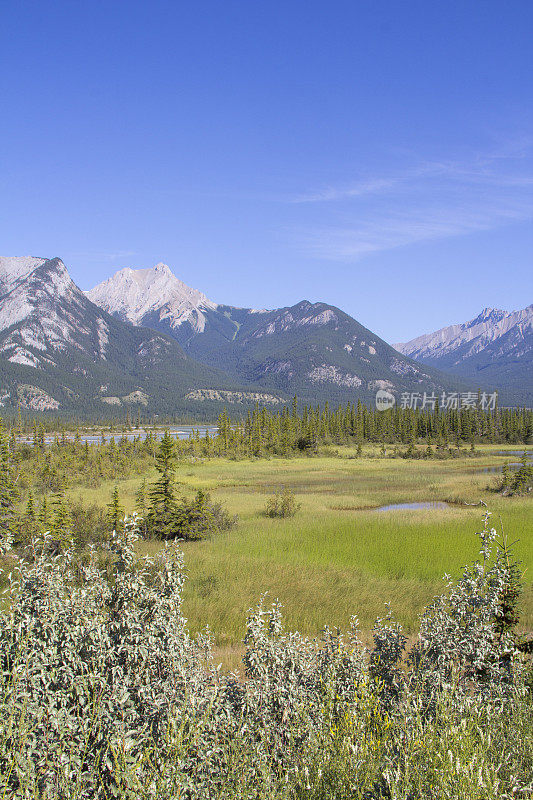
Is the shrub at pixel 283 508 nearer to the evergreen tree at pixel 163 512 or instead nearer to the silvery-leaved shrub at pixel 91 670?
the evergreen tree at pixel 163 512

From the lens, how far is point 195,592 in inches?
626

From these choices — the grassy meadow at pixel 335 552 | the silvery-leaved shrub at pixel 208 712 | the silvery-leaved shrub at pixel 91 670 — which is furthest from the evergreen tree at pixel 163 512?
the silvery-leaved shrub at pixel 91 670

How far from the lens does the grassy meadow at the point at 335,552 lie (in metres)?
14.0

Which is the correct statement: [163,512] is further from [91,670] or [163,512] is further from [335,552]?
[91,670]

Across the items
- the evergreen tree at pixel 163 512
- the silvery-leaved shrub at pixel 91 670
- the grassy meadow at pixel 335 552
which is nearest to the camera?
the silvery-leaved shrub at pixel 91 670

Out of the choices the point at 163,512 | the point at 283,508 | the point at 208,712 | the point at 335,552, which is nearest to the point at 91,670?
the point at 208,712

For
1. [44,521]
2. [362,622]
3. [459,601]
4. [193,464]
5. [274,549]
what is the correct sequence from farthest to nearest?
[193,464]
[274,549]
[44,521]
[362,622]
[459,601]

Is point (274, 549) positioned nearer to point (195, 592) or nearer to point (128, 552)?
point (195, 592)

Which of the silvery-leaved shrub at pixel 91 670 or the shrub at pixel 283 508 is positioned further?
the shrub at pixel 283 508

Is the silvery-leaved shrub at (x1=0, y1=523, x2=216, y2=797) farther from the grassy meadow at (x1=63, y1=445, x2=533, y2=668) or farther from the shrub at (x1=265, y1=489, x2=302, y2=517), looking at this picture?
the shrub at (x1=265, y1=489, x2=302, y2=517)

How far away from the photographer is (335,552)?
72.8 feet

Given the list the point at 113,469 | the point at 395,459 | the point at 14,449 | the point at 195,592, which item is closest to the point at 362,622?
the point at 195,592

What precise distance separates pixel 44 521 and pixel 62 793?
1834 centimetres

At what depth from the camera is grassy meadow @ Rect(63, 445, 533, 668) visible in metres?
14.0
